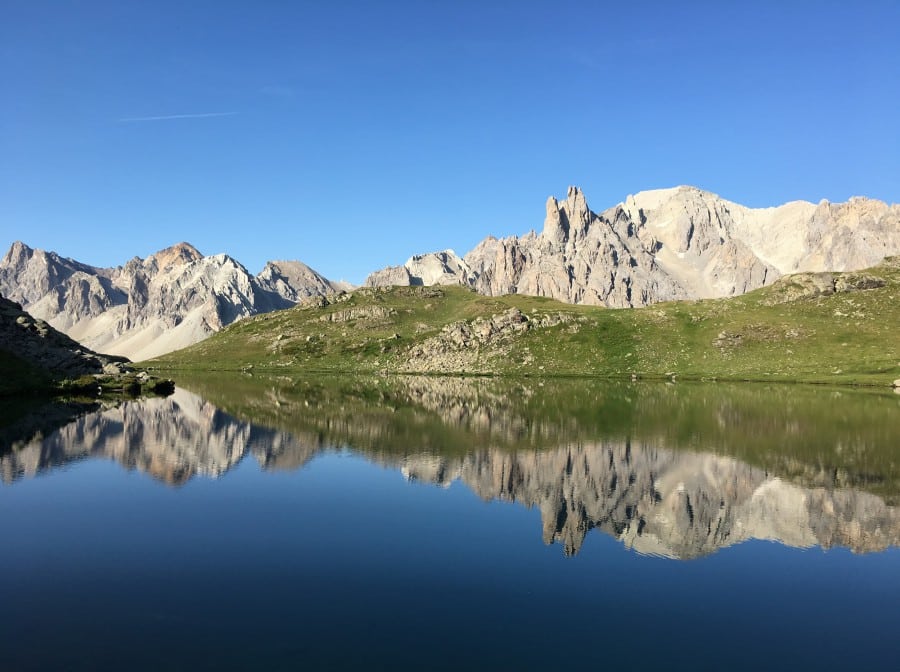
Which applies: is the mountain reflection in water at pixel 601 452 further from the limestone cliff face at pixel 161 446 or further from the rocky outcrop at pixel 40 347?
the rocky outcrop at pixel 40 347

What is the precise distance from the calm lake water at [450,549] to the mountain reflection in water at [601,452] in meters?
0.30

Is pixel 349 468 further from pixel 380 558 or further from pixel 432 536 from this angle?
pixel 380 558

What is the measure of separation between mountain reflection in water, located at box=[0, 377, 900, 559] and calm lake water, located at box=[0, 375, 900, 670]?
0.30 m

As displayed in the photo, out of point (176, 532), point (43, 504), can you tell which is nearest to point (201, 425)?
point (43, 504)

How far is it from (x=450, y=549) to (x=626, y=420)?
46.9 m

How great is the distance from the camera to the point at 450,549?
2844 centimetres

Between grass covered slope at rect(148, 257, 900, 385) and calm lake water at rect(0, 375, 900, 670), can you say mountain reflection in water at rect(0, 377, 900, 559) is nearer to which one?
calm lake water at rect(0, 375, 900, 670)

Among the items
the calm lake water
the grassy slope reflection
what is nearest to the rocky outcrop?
the grassy slope reflection

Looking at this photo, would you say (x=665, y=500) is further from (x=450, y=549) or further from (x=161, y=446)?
(x=161, y=446)

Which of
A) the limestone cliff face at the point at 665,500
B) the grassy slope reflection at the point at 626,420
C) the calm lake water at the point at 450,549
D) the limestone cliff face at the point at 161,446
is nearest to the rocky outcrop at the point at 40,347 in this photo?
the grassy slope reflection at the point at 626,420

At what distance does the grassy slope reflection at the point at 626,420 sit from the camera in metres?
50.7

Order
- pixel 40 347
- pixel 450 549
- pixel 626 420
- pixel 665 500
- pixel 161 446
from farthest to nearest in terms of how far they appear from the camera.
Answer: pixel 40 347, pixel 626 420, pixel 161 446, pixel 665 500, pixel 450 549

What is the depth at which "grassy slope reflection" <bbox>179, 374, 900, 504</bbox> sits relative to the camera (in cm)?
5072

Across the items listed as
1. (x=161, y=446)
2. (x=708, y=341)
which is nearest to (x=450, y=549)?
(x=161, y=446)
